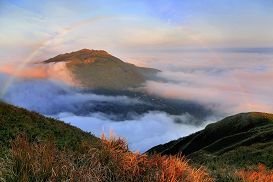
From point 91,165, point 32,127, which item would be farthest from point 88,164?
point 32,127

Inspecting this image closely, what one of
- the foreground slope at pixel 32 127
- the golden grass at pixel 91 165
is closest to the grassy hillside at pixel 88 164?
the golden grass at pixel 91 165

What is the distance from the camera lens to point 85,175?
9.95 m

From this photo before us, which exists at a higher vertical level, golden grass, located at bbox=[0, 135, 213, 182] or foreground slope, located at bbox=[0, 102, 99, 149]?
golden grass, located at bbox=[0, 135, 213, 182]

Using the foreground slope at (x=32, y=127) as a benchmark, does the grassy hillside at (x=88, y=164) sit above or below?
above

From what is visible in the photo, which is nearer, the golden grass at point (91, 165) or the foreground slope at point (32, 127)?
the golden grass at point (91, 165)

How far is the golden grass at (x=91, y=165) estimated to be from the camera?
9.75 metres

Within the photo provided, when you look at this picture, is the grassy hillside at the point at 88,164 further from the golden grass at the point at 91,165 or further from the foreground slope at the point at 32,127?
the foreground slope at the point at 32,127

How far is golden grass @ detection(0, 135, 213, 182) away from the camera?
975 cm

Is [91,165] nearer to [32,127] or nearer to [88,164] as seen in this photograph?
[88,164]

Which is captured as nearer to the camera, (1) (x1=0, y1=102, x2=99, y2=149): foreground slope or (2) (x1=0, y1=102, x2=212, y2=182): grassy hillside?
(2) (x1=0, y1=102, x2=212, y2=182): grassy hillside

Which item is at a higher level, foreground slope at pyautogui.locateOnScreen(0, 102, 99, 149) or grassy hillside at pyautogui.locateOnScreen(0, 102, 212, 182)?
grassy hillside at pyautogui.locateOnScreen(0, 102, 212, 182)

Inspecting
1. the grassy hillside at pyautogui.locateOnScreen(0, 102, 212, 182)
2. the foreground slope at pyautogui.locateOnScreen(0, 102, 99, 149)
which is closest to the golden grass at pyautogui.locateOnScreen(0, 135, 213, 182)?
the grassy hillside at pyautogui.locateOnScreen(0, 102, 212, 182)

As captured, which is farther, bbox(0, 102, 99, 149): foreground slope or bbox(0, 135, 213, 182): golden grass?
bbox(0, 102, 99, 149): foreground slope

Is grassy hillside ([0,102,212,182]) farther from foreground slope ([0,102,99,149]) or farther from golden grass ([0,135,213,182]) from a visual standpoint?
foreground slope ([0,102,99,149])
